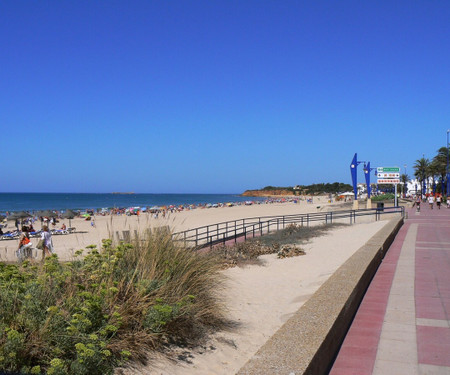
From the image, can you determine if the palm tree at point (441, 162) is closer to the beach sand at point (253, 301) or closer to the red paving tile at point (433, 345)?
the beach sand at point (253, 301)

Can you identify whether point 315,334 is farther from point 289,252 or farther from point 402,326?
point 289,252

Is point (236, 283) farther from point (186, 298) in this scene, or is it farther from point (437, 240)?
point (437, 240)

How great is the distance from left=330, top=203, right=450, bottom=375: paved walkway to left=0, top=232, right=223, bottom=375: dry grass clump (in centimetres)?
160

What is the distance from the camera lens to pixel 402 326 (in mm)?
5000

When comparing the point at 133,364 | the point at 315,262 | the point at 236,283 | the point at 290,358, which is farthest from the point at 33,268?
the point at 315,262

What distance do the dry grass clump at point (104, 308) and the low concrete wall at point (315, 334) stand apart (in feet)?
3.42

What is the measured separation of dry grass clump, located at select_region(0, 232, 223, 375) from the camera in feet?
10.4

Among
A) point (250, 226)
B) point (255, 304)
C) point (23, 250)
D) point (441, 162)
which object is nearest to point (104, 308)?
point (255, 304)

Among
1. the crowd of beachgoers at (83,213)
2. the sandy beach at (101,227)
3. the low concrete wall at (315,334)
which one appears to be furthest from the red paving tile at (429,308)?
the crowd of beachgoers at (83,213)

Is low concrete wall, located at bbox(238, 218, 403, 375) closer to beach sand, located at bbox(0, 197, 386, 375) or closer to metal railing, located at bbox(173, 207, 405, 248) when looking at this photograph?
beach sand, located at bbox(0, 197, 386, 375)

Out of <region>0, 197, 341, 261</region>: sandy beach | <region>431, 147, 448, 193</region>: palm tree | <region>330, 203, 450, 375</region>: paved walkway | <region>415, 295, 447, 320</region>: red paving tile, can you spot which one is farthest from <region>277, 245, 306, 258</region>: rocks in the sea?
<region>431, 147, 448, 193</region>: palm tree

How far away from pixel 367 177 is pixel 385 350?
37.7 meters

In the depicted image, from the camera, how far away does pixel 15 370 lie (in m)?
2.96

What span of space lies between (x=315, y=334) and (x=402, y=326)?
179cm
